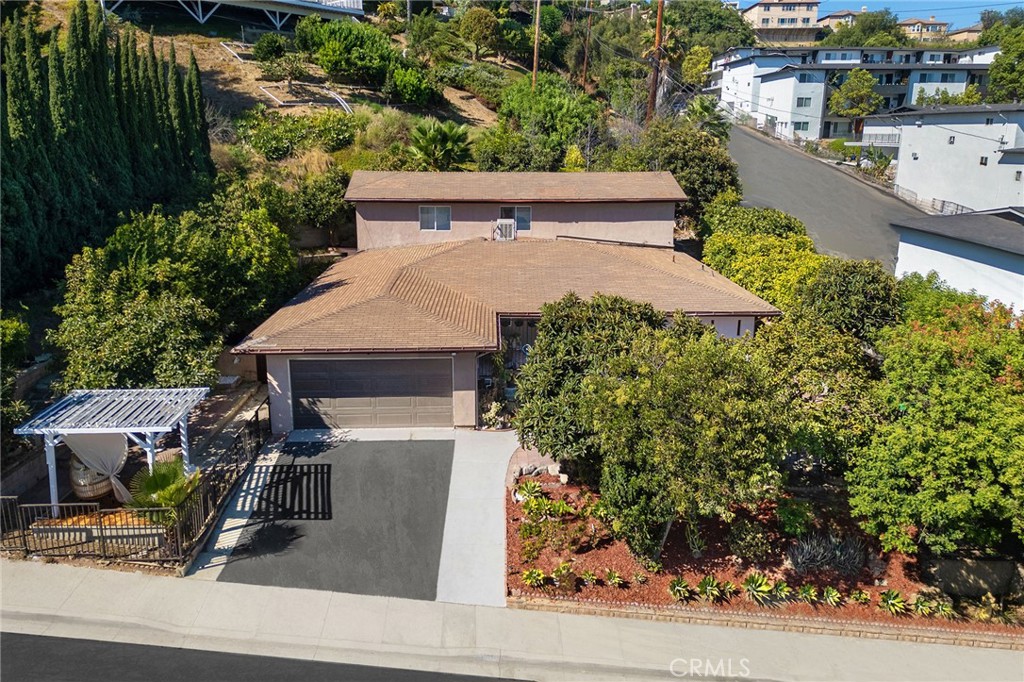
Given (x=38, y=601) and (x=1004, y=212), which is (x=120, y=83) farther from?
(x=1004, y=212)

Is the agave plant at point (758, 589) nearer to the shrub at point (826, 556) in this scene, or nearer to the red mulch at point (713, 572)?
the red mulch at point (713, 572)

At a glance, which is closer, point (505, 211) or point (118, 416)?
point (118, 416)

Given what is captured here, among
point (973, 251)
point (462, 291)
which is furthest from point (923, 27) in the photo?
point (462, 291)

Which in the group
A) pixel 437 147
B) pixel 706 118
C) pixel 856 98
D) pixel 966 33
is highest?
pixel 966 33

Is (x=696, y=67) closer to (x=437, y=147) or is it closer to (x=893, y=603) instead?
(x=437, y=147)

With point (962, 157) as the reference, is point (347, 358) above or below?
below

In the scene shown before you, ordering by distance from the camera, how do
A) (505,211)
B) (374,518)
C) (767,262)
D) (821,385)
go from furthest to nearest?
(505,211)
(767,262)
(374,518)
(821,385)

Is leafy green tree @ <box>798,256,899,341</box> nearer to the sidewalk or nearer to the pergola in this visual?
the sidewalk

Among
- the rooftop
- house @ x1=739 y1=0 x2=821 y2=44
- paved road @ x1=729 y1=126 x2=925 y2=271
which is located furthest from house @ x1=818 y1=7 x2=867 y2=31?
the rooftop
